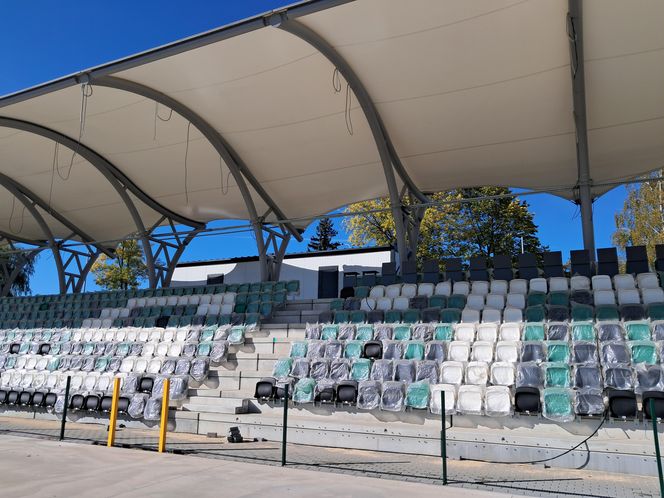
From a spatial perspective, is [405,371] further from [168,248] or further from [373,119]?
[168,248]

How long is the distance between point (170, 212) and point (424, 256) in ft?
51.7

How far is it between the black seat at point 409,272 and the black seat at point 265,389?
558 cm

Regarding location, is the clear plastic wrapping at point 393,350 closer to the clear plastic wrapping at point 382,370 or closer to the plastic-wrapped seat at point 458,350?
the clear plastic wrapping at point 382,370

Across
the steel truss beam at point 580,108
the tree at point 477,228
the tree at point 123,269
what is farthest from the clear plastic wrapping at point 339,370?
the tree at point 123,269

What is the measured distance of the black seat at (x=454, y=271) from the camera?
558 inches

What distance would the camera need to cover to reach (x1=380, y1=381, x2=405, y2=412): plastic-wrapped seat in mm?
9273

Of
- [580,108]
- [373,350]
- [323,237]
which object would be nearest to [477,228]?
[580,108]

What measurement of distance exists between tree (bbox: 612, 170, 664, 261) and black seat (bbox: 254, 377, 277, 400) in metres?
27.8

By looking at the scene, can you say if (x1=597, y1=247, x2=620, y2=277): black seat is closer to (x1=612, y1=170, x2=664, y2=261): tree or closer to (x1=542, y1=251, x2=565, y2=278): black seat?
(x1=542, y1=251, x2=565, y2=278): black seat

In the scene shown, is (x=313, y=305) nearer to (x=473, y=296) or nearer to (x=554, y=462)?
(x=473, y=296)

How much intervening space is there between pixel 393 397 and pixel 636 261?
7.54 metres

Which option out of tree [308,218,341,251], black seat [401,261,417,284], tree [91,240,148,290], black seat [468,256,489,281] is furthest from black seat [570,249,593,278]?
tree [308,218,341,251]

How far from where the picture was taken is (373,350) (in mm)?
10914

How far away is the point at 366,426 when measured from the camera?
8.71 metres
